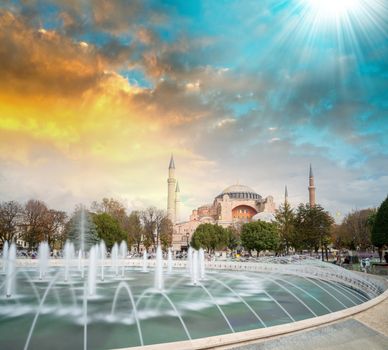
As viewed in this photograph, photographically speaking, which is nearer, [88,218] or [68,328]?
[68,328]

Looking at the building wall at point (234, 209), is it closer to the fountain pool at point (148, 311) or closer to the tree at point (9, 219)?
the tree at point (9, 219)

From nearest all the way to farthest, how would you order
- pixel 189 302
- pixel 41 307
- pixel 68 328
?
pixel 68 328, pixel 41 307, pixel 189 302

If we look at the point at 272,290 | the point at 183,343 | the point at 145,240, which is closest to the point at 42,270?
the point at 272,290

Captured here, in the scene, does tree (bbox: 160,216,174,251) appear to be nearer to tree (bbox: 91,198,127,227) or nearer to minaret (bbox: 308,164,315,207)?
tree (bbox: 91,198,127,227)

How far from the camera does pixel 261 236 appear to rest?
157ft

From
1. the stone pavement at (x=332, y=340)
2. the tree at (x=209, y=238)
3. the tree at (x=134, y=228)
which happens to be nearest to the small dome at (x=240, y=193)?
the tree at (x=209, y=238)

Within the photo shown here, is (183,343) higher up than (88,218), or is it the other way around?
(88,218)

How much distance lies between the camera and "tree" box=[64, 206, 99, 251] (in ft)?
137

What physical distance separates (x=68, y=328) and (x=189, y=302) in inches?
176

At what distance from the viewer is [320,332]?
19.3 ft

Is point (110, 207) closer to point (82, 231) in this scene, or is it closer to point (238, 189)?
point (82, 231)

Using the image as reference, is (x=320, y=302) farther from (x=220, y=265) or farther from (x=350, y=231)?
Answer: (x=350, y=231)

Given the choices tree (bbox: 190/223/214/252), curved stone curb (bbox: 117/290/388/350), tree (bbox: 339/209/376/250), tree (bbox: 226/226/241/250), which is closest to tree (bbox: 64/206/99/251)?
tree (bbox: 190/223/214/252)

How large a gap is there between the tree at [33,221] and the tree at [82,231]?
10.2ft
